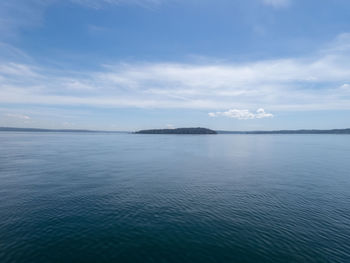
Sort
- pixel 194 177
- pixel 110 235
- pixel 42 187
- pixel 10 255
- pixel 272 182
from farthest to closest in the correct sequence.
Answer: pixel 194 177
pixel 272 182
pixel 42 187
pixel 110 235
pixel 10 255

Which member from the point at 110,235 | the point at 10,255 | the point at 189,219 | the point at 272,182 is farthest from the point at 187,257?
the point at 272,182

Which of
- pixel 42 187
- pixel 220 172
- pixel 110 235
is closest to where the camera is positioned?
pixel 110 235

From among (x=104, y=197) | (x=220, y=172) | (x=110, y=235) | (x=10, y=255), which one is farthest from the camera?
(x=220, y=172)

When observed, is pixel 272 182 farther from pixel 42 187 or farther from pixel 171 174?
pixel 42 187

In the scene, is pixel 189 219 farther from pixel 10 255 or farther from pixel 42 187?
pixel 42 187

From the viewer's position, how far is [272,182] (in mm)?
38344

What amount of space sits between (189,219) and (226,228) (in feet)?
15.0

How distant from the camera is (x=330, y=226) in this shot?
21.2m

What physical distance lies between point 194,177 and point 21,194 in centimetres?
3255

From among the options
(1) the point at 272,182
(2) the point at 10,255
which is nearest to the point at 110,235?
(2) the point at 10,255

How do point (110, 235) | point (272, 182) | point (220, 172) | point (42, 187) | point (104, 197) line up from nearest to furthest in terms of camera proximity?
point (110, 235)
point (104, 197)
point (42, 187)
point (272, 182)
point (220, 172)

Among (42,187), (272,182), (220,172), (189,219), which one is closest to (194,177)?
(220,172)

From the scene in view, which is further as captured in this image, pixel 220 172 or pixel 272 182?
pixel 220 172

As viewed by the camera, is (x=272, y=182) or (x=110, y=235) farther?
(x=272, y=182)
